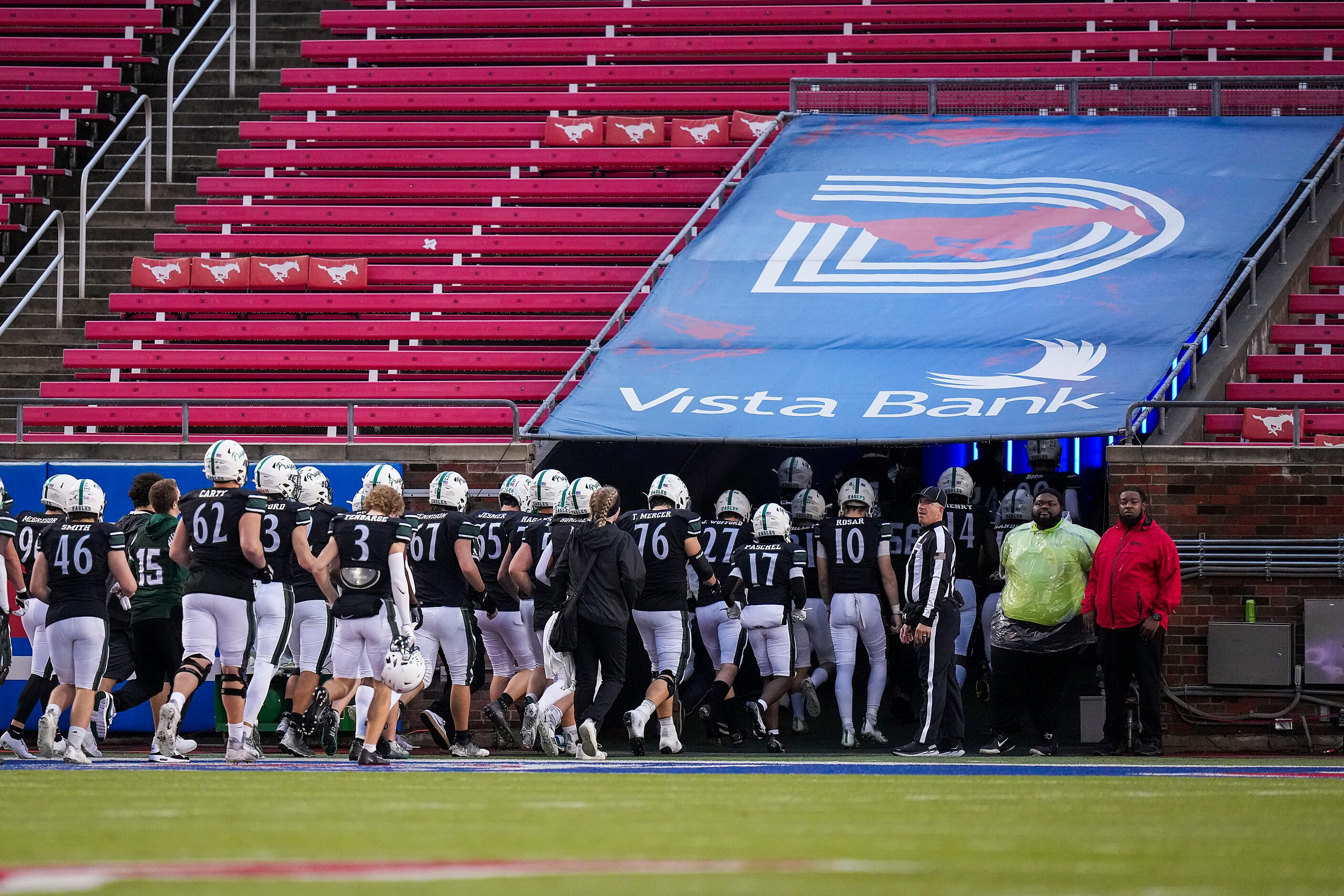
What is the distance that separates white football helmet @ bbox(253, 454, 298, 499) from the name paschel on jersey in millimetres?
1097

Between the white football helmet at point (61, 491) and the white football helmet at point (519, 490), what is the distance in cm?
311

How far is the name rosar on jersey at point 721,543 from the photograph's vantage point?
1277 cm

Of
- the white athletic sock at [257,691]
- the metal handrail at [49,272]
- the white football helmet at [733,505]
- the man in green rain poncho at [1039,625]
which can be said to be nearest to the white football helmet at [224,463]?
the white athletic sock at [257,691]

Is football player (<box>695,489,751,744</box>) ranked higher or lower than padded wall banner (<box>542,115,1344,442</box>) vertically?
lower

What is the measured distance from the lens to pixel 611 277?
17516 mm

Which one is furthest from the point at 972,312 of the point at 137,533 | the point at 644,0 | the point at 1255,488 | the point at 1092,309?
the point at 644,0

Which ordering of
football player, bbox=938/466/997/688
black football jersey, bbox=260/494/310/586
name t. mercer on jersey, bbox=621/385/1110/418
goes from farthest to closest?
football player, bbox=938/466/997/688 < name t. mercer on jersey, bbox=621/385/1110/418 < black football jersey, bbox=260/494/310/586

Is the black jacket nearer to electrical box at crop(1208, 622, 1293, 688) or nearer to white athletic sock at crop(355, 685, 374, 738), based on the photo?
white athletic sock at crop(355, 685, 374, 738)

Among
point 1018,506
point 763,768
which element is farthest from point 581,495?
point 1018,506

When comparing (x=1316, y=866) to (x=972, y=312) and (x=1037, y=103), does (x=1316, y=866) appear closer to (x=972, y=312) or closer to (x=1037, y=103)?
(x=972, y=312)

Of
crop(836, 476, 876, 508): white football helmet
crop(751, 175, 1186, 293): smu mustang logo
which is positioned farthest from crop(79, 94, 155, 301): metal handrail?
crop(836, 476, 876, 508): white football helmet

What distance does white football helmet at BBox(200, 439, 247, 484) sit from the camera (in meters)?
10.6

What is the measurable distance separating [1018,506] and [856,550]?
4.75ft

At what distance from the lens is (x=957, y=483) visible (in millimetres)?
13445
